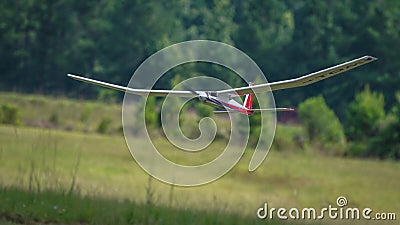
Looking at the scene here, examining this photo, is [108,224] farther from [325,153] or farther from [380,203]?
[325,153]

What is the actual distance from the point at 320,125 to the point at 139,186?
47.2 feet

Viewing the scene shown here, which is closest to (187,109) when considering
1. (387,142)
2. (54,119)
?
(54,119)

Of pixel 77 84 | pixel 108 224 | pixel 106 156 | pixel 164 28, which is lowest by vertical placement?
pixel 108 224

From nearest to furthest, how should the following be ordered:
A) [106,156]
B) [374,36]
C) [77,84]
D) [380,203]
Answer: [380,203]
[106,156]
[77,84]
[374,36]

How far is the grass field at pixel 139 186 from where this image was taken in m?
9.23

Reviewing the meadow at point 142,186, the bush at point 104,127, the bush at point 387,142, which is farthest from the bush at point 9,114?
the bush at point 387,142

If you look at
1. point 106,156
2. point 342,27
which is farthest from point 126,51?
point 106,156

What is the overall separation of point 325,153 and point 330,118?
10.7 feet

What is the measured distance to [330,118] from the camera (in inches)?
1258

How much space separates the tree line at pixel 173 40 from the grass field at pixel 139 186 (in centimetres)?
1765

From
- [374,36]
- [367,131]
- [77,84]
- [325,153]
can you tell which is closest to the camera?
[325,153]

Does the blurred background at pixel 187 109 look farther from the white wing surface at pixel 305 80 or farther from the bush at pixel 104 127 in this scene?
the white wing surface at pixel 305 80

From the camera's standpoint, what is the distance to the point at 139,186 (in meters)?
18.3

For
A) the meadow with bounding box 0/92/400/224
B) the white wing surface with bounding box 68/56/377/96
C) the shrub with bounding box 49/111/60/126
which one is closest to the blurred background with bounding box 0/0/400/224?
the meadow with bounding box 0/92/400/224
